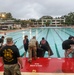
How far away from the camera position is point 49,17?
17412 cm

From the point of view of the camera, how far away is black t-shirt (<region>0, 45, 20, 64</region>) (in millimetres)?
5797

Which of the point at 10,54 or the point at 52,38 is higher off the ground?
the point at 10,54

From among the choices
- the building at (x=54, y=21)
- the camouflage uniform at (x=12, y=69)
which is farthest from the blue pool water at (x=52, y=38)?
the building at (x=54, y=21)

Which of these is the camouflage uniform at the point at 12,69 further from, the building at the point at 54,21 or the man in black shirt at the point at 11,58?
the building at the point at 54,21

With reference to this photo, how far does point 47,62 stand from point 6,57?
12.3 ft

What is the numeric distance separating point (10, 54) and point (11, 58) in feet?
0.34

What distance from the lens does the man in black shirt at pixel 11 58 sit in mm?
5807

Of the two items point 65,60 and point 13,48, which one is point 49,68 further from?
point 13,48

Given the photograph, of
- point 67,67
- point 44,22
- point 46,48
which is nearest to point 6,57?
point 67,67

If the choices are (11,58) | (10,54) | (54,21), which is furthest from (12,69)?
(54,21)

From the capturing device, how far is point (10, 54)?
5824 mm

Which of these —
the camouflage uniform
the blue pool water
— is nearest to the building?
the blue pool water

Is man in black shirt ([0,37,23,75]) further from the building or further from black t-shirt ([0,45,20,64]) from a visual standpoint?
the building

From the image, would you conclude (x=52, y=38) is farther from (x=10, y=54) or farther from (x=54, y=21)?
(x=54, y=21)
